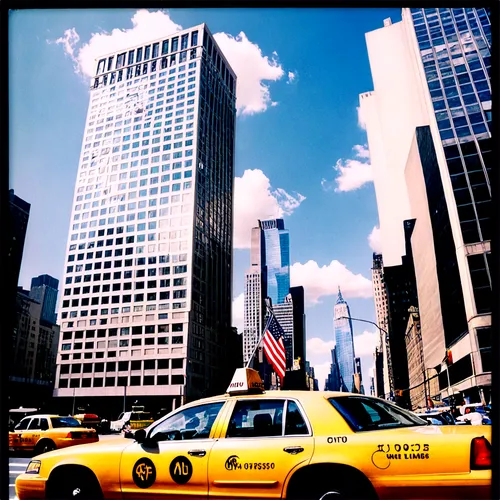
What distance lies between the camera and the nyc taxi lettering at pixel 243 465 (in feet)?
13.9

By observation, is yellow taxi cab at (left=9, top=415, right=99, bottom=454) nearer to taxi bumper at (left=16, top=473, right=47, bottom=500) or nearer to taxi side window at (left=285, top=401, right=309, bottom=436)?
taxi bumper at (left=16, top=473, right=47, bottom=500)

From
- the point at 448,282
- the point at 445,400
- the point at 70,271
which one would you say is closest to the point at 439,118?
the point at 448,282

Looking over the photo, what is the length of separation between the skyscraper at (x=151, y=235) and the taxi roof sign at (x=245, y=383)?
8826cm

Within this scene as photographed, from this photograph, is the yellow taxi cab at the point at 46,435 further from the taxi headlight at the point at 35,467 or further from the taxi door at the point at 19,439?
the taxi headlight at the point at 35,467

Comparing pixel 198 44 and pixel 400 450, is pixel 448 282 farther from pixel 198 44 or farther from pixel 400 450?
pixel 198 44

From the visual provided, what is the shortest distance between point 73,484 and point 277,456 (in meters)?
2.59

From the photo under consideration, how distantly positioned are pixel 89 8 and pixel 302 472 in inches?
172

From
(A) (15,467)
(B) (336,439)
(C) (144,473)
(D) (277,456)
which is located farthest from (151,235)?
(B) (336,439)

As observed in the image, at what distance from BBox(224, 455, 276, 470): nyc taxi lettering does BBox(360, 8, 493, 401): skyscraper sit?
177 feet

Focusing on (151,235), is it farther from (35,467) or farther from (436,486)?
(436,486)

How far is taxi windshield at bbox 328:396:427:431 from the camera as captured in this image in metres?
4.35

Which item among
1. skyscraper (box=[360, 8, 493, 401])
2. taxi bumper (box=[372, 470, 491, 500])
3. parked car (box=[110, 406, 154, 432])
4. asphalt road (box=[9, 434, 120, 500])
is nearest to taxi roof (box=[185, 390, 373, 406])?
taxi bumper (box=[372, 470, 491, 500])

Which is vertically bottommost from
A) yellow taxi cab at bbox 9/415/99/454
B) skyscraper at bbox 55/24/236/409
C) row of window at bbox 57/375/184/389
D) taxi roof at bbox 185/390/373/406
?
yellow taxi cab at bbox 9/415/99/454

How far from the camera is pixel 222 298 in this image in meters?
118
